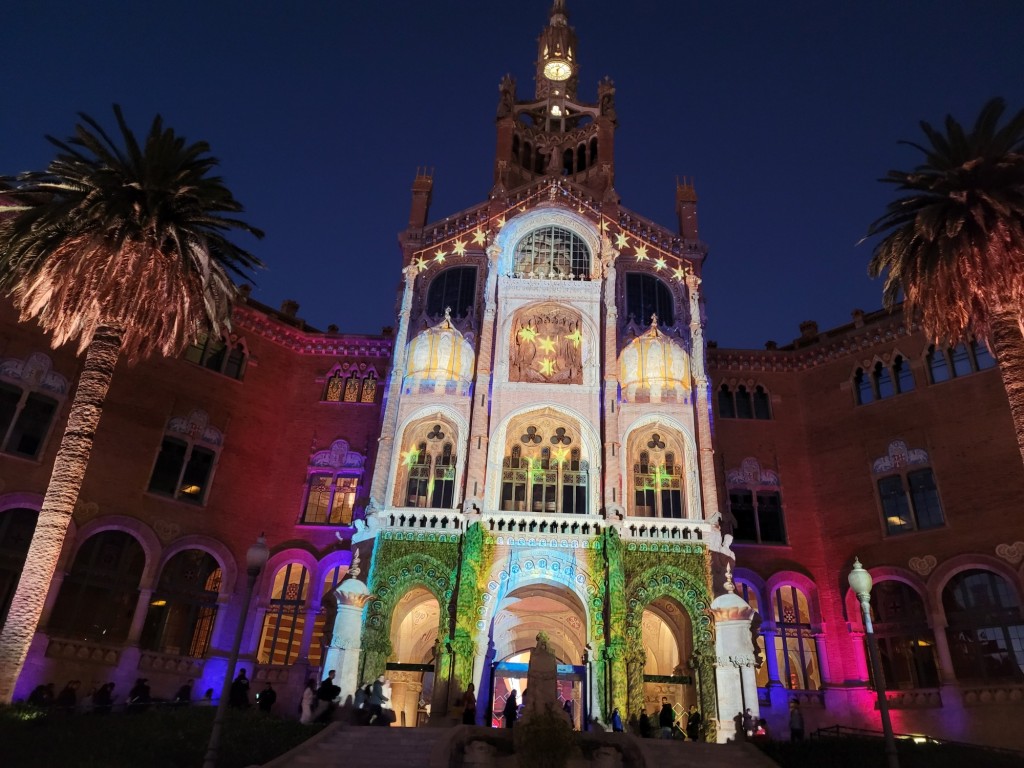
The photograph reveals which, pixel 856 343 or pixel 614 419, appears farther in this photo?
pixel 856 343

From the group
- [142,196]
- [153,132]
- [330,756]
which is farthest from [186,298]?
[330,756]

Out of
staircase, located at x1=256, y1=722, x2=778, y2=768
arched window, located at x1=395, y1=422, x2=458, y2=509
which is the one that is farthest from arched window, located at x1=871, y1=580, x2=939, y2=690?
arched window, located at x1=395, y1=422, x2=458, y2=509

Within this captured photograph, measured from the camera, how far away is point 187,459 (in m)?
30.9

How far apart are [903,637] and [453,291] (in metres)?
21.9

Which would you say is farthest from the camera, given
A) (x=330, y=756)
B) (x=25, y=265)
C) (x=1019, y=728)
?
(x=1019, y=728)

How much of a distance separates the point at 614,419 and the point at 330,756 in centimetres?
1579

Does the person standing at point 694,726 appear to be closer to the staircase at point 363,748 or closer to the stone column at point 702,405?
the stone column at point 702,405

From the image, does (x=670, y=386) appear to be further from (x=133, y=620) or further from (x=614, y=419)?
(x=133, y=620)

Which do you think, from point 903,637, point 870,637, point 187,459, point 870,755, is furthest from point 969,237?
point 187,459

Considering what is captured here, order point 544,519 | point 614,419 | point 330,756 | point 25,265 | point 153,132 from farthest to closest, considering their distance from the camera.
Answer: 1. point 614,419
2. point 544,519
3. point 153,132
4. point 25,265
5. point 330,756

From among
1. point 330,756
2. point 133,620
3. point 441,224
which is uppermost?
point 441,224

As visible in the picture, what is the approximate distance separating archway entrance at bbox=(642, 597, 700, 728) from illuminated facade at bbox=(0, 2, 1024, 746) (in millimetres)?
161

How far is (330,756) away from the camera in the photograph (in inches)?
699

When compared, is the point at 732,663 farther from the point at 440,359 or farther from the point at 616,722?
the point at 440,359
